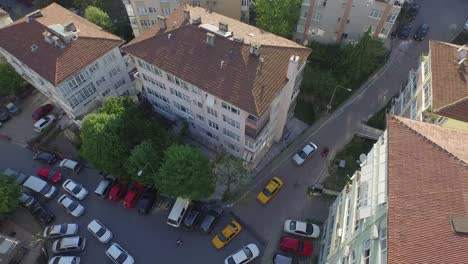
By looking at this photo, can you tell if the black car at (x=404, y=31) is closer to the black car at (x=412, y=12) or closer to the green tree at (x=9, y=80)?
the black car at (x=412, y=12)

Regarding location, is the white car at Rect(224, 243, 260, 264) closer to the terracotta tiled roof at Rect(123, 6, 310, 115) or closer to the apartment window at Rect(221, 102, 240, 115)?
the apartment window at Rect(221, 102, 240, 115)

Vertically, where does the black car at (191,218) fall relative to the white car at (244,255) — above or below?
above

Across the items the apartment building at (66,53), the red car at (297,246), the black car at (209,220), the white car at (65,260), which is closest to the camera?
the white car at (65,260)

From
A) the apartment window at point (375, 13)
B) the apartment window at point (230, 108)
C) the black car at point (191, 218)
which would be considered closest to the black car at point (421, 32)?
the apartment window at point (375, 13)

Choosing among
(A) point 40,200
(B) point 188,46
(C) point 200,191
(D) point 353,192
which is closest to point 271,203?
(C) point 200,191

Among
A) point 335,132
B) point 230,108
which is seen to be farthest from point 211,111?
point 335,132

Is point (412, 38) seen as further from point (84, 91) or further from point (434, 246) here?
point (84, 91)
